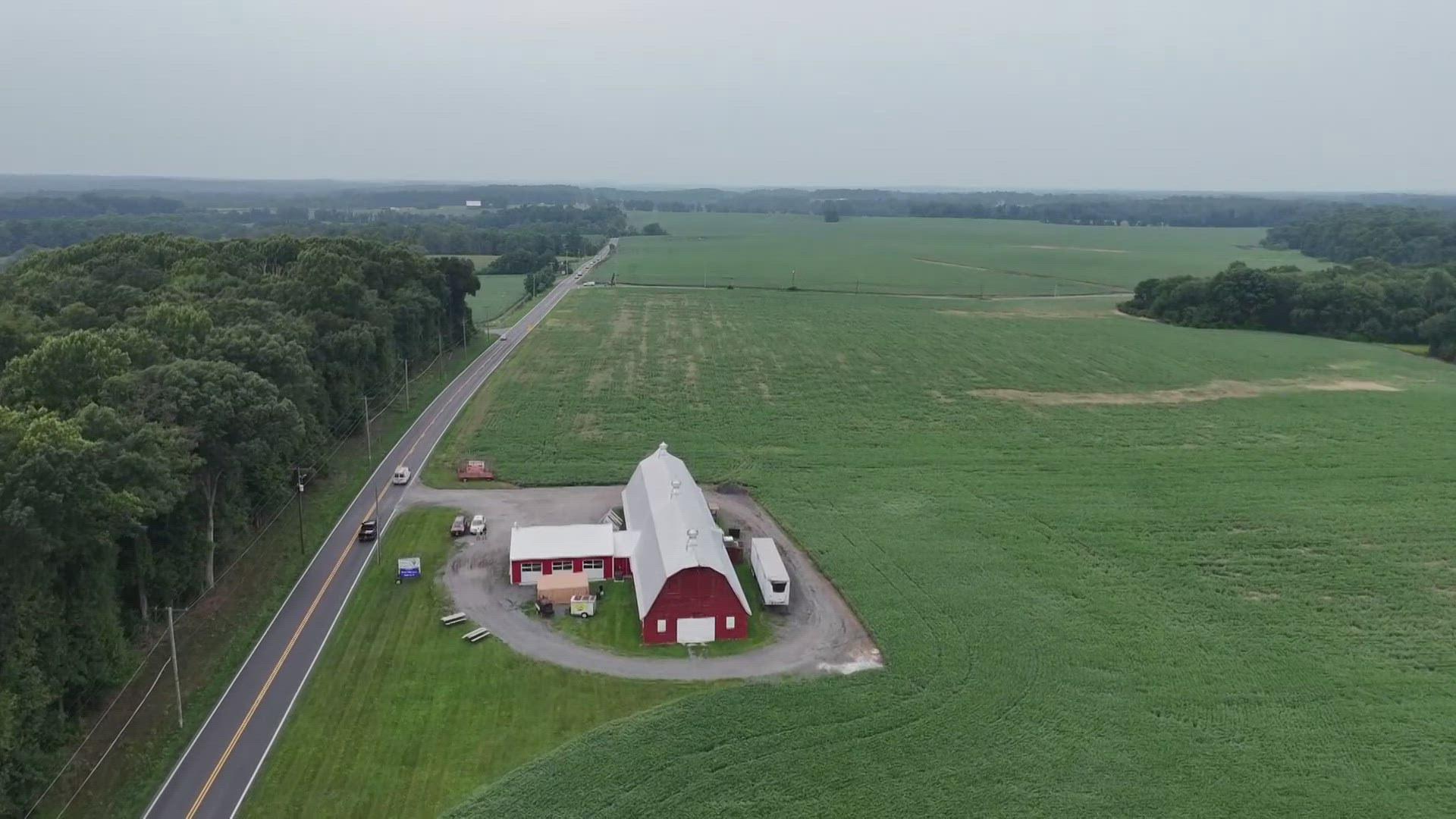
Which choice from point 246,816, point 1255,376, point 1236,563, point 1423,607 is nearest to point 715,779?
point 246,816

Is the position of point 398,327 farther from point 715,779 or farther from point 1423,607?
point 1423,607

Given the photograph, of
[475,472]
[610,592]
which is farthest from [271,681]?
[475,472]

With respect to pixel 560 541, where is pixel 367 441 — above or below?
below

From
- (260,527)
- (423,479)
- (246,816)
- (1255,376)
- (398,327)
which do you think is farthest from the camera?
(1255,376)

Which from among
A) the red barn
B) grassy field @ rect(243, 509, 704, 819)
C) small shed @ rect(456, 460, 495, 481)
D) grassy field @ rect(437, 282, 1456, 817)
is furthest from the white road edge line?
the red barn

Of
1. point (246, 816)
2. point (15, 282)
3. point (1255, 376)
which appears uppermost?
point (15, 282)

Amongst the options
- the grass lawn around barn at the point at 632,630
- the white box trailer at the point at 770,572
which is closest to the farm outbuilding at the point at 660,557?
the grass lawn around barn at the point at 632,630

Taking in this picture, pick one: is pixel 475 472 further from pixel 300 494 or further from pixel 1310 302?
pixel 1310 302

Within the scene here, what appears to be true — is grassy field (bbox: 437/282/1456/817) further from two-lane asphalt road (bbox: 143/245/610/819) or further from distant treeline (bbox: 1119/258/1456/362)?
distant treeline (bbox: 1119/258/1456/362)
